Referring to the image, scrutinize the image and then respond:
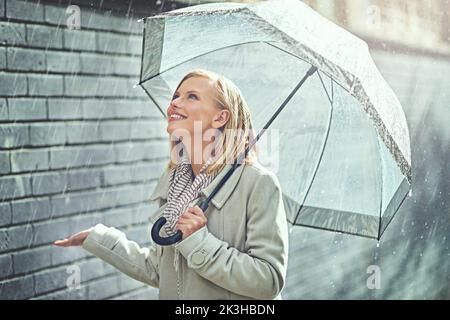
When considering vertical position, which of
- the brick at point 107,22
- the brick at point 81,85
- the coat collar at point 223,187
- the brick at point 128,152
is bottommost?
the brick at point 128,152

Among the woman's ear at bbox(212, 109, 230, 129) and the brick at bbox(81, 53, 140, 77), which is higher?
the brick at bbox(81, 53, 140, 77)

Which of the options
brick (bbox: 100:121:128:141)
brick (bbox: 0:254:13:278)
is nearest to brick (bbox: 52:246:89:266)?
brick (bbox: 0:254:13:278)

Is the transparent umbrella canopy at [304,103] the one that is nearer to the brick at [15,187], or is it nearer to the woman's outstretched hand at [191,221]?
the woman's outstretched hand at [191,221]

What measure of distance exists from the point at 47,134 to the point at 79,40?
512mm

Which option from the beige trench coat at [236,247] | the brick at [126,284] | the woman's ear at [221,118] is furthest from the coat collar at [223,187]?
the brick at [126,284]

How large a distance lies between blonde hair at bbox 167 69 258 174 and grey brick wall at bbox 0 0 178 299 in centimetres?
101

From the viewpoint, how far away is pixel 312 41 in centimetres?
285

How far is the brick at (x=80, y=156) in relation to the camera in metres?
3.74

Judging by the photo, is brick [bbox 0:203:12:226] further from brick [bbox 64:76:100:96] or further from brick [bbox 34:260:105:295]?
brick [bbox 64:76:100:96]

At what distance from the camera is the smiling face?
9.65 ft

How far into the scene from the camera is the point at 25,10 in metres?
3.54

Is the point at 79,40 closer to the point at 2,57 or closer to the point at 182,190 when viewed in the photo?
the point at 2,57

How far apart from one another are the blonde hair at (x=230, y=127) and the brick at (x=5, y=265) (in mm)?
1247
